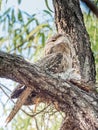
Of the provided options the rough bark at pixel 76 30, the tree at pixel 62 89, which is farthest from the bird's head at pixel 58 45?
the tree at pixel 62 89

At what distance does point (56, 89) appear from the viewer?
1.28 m

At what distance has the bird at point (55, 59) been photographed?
1.44m

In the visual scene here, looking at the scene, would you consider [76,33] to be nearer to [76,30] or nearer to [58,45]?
[76,30]

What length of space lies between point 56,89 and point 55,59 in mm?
319

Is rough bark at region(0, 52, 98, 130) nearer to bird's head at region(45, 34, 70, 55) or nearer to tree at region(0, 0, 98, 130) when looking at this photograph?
tree at region(0, 0, 98, 130)

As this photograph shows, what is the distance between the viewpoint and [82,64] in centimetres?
179

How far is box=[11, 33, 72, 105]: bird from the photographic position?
144cm

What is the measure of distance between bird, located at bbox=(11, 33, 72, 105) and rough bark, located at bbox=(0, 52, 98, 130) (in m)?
0.11

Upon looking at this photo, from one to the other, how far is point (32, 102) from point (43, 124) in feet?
1.05

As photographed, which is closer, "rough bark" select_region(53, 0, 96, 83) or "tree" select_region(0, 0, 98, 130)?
"tree" select_region(0, 0, 98, 130)

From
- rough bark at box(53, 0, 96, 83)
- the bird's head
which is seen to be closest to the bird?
the bird's head

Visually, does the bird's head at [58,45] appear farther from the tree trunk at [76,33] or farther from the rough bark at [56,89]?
the rough bark at [56,89]

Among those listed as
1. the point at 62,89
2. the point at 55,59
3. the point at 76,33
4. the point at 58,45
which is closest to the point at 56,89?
the point at 62,89

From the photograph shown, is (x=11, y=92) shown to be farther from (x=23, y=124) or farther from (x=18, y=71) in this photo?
(x=23, y=124)
